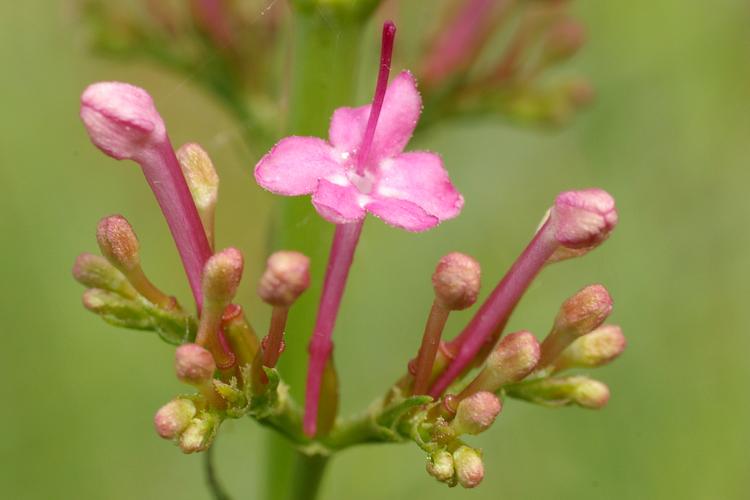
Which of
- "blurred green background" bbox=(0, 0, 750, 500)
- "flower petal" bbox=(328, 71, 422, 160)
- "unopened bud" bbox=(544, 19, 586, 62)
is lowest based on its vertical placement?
"blurred green background" bbox=(0, 0, 750, 500)

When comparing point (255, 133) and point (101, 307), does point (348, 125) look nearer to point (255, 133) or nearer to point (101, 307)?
point (101, 307)

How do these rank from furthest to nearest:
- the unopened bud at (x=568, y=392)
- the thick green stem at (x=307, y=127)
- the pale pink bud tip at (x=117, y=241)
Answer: the thick green stem at (x=307, y=127)
the unopened bud at (x=568, y=392)
the pale pink bud tip at (x=117, y=241)

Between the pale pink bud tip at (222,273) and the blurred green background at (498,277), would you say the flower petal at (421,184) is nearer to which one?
the pale pink bud tip at (222,273)

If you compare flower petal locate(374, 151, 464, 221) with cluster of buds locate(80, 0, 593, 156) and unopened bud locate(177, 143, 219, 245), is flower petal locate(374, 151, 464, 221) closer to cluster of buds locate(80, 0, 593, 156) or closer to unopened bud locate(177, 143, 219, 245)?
unopened bud locate(177, 143, 219, 245)

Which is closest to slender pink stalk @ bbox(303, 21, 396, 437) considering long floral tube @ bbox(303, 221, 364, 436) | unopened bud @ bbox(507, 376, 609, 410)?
long floral tube @ bbox(303, 221, 364, 436)

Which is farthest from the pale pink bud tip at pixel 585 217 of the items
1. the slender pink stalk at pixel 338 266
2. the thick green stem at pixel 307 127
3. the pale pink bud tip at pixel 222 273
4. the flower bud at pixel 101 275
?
the flower bud at pixel 101 275

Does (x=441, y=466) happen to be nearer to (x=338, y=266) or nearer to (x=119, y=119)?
(x=338, y=266)

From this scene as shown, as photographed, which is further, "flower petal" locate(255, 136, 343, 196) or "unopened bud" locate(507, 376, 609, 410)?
"unopened bud" locate(507, 376, 609, 410)
